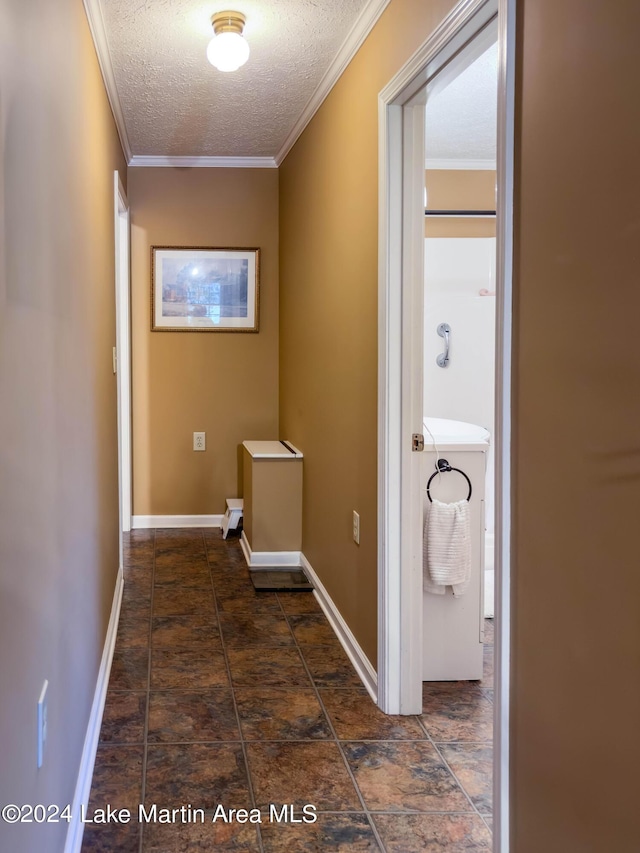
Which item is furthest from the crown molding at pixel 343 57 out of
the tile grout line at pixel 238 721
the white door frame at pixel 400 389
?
the tile grout line at pixel 238 721

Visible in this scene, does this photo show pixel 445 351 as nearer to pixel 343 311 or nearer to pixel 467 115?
pixel 467 115

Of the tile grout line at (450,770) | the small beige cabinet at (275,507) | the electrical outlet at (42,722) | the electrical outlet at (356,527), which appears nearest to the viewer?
the electrical outlet at (42,722)

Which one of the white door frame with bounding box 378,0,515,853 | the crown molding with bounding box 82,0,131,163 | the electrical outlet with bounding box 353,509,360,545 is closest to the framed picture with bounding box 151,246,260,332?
the crown molding with bounding box 82,0,131,163

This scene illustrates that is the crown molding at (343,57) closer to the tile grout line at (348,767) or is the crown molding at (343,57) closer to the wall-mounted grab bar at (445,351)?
the wall-mounted grab bar at (445,351)

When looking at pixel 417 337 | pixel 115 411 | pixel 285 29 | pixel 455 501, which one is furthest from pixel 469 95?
pixel 115 411

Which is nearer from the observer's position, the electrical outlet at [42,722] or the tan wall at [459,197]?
the electrical outlet at [42,722]

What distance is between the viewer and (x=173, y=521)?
16.4 feet

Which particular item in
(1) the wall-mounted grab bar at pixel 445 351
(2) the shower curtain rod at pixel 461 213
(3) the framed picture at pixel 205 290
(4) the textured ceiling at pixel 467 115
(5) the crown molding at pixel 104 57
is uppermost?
(4) the textured ceiling at pixel 467 115

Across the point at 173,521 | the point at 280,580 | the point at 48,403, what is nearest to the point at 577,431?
the point at 48,403

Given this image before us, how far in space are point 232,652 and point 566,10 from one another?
2415 mm

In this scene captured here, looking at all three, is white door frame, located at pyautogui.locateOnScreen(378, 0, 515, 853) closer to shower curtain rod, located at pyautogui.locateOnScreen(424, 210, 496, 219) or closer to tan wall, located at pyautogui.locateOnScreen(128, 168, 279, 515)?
shower curtain rod, located at pyautogui.locateOnScreen(424, 210, 496, 219)

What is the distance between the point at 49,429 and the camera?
1.55 meters

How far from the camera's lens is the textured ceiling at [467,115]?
10.4 ft

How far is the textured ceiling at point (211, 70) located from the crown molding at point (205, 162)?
0.68 feet
